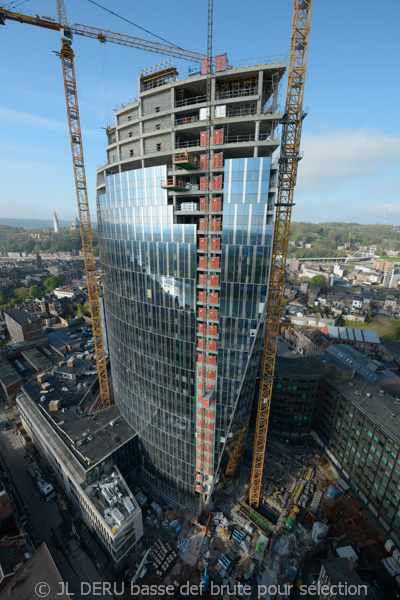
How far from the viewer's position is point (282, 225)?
49.0 m

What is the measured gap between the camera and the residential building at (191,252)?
4256cm

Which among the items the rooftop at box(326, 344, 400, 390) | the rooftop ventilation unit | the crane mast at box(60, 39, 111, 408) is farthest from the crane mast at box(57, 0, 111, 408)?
the rooftop at box(326, 344, 400, 390)

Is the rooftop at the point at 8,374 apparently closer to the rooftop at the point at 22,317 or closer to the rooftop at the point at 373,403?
the rooftop at the point at 22,317

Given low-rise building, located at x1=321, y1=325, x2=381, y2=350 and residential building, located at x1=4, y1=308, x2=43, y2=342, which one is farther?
low-rise building, located at x1=321, y1=325, x2=381, y2=350

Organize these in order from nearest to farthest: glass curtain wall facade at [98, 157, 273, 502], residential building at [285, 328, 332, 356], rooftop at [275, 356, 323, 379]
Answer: glass curtain wall facade at [98, 157, 273, 502]
rooftop at [275, 356, 323, 379]
residential building at [285, 328, 332, 356]

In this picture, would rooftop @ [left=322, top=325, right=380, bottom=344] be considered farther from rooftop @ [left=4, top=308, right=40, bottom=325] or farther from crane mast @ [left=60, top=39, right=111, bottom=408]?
rooftop @ [left=4, top=308, right=40, bottom=325]

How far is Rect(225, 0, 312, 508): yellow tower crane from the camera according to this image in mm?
42750

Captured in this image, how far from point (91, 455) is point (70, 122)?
282 ft

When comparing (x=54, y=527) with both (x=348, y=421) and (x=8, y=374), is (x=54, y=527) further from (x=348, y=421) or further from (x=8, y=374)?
(x=348, y=421)

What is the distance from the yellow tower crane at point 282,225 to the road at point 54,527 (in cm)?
3507

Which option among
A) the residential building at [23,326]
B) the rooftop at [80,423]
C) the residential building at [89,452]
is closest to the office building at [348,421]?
the rooftop at [80,423]

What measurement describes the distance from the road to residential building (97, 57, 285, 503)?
21.6 metres

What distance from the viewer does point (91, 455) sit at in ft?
196

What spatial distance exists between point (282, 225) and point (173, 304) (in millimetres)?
26078
